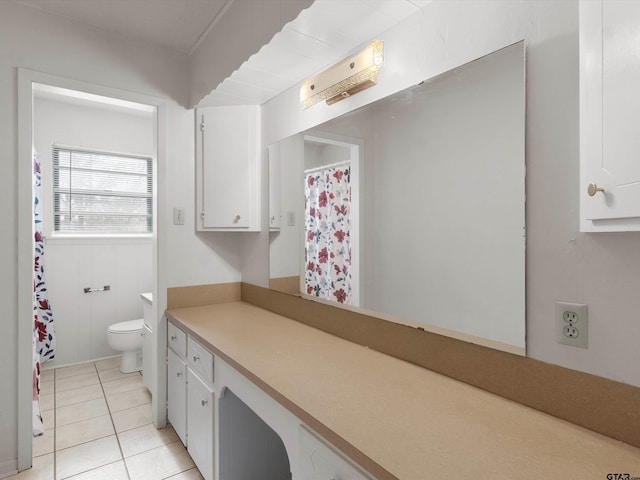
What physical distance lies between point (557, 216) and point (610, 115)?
29 centimetres

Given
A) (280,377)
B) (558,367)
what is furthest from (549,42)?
(280,377)

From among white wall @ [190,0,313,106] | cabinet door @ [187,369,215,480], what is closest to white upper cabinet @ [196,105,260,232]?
white wall @ [190,0,313,106]

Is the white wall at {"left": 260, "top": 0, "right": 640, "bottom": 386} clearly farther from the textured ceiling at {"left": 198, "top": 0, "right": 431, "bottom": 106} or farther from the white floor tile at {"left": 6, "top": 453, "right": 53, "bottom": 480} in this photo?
the white floor tile at {"left": 6, "top": 453, "right": 53, "bottom": 480}

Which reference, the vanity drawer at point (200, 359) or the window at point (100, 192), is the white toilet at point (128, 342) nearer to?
the window at point (100, 192)

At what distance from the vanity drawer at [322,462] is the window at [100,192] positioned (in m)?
3.45

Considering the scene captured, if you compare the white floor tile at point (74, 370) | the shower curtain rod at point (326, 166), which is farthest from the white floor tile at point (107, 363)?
the shower curtain rod at point (326, 166)

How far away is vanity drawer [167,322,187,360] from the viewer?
201 cm

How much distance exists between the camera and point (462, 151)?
123 cm

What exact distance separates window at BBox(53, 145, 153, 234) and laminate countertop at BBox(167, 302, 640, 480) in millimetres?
2862

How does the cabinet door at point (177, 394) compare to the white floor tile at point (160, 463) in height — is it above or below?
above

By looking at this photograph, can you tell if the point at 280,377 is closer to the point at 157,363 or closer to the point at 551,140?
the point at 551,140

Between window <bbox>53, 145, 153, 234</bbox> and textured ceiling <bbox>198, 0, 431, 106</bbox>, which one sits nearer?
textured ceiling <bbox>198, 0, 431, 106</bbox>

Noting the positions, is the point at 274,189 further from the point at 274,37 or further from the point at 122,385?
the point at 122,385

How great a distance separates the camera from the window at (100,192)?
342 centimetres
